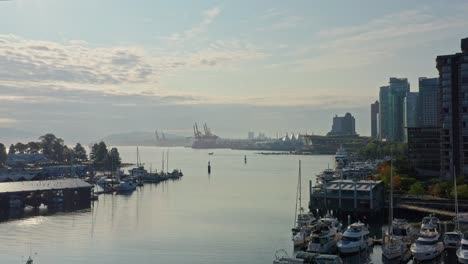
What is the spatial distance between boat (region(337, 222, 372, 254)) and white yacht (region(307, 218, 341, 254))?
364 mm

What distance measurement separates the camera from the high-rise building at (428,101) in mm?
107312

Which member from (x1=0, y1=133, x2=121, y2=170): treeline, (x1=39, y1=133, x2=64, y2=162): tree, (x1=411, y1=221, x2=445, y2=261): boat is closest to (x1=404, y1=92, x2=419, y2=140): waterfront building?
(x1=0, y1=133, x2=121, y2=170): treeline

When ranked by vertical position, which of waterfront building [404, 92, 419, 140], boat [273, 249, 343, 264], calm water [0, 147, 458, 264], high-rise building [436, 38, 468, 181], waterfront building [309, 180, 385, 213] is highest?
waterfront building [404, 92, 419, 140]

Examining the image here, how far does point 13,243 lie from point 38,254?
3.17m

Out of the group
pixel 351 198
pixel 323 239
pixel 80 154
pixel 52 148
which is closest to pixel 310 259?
pixel 323 239

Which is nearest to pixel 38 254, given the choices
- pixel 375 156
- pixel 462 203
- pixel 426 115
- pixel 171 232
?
pixel 171 232

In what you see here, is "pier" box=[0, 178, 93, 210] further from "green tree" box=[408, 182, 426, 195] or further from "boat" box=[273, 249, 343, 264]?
"boat" box=[273, 249, 343, 264]

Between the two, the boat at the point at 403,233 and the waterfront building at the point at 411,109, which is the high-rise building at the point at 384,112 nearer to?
the waterfront building at the point at 411,109

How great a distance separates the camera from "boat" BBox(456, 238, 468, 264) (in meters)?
20.9

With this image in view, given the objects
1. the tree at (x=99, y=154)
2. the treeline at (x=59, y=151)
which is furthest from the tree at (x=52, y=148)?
the tree at (x=99, y=154)

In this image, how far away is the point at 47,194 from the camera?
4128cm

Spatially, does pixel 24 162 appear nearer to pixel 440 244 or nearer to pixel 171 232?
pixel 171 232

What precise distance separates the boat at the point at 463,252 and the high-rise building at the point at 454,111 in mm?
18782

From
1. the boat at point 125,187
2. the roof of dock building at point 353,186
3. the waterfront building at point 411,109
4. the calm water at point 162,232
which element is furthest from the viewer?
the waterfront building at point 411,109
